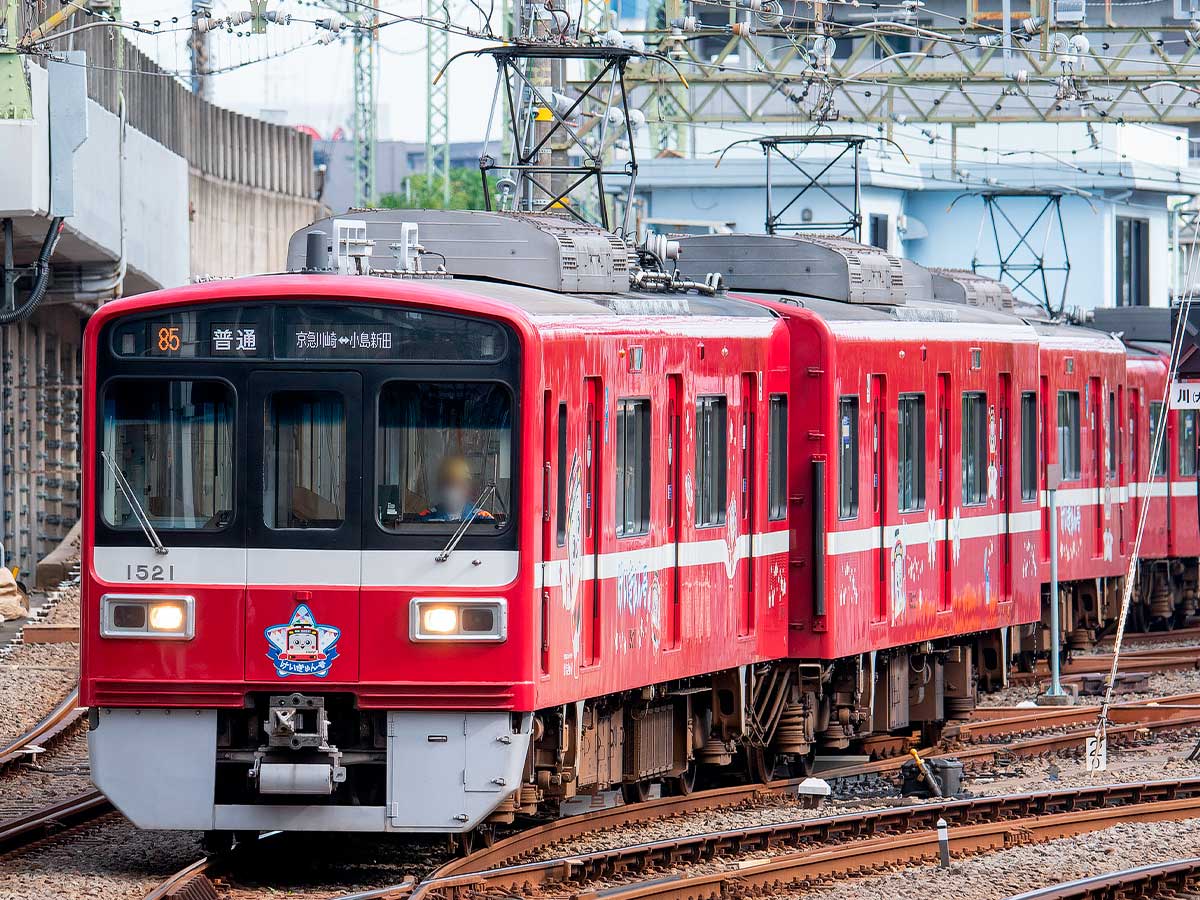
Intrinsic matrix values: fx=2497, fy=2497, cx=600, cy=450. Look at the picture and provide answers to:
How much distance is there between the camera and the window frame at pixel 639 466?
1192cm

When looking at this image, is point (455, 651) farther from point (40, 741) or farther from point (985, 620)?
point (985, 620)

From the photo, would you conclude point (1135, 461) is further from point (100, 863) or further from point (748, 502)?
point (100, 863)

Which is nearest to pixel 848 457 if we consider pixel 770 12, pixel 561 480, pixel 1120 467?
pixel 561 480

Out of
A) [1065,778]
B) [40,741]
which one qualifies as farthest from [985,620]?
[40,741]

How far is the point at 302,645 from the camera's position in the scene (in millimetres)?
10578

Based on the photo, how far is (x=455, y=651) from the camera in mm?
10547

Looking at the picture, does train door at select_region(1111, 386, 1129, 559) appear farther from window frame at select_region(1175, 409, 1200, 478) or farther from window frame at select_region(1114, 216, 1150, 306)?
window frame at select_region(1114, 216, 1150, 306)

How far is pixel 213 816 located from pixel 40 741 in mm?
5405

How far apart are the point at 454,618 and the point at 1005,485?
814 cm

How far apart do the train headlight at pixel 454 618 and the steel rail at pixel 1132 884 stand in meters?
2.50

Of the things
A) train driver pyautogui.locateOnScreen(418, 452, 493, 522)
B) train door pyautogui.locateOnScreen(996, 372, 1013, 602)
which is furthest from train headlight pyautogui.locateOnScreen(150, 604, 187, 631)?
train door pyautogui.locateOnScreen(996, 372, 1013, 602)

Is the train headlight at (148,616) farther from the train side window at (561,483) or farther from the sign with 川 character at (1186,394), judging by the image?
A: the sign with 川 character at (1186,394)

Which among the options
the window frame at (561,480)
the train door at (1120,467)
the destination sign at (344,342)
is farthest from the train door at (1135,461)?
the destination sign at (344,342)

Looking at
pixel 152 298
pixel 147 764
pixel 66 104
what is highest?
pixel 66 104
